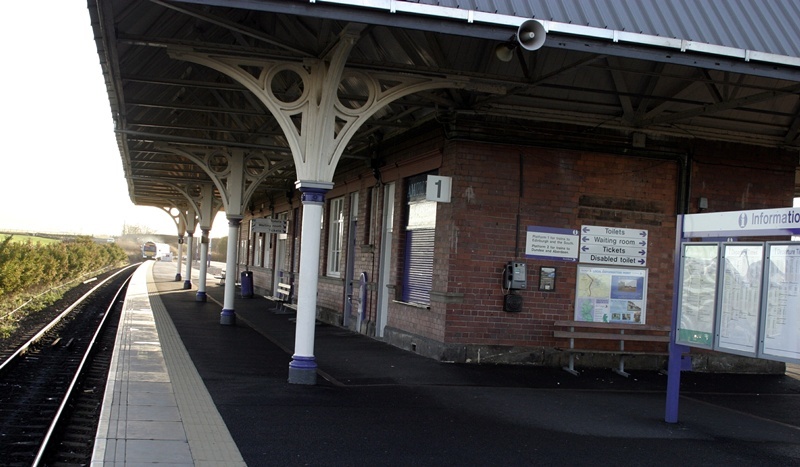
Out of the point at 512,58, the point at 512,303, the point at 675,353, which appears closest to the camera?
the point at 675,353

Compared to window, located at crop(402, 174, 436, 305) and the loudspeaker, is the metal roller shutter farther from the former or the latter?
the loudspeaker

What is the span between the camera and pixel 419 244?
13.9m

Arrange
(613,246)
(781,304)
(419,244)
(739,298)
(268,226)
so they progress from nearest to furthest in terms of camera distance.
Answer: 1. (781,304)
2. (739,298)
3. (613,246)
4. (419,244)
5. (268,226)

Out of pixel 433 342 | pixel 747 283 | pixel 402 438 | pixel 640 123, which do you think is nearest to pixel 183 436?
pixel 402 438

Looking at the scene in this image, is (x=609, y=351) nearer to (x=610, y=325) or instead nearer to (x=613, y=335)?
(x=613, y=335)

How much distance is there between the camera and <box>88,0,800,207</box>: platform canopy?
800 cm

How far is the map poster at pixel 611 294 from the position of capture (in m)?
12.7

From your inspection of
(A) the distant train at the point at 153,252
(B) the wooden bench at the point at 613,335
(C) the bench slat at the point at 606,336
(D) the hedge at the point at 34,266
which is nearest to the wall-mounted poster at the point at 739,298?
(B) the wooden bench at the point at 613,335

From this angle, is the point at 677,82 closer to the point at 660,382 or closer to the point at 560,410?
the point at 660,382

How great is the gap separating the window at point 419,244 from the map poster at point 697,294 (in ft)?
17.5

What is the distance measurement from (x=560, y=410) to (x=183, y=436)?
4183mm

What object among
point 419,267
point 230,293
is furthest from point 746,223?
point 230,293

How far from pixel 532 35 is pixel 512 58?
433cm

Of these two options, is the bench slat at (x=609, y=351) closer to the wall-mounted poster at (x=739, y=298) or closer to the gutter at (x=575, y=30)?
the wall-mounted poster at (x=739, y=298)
